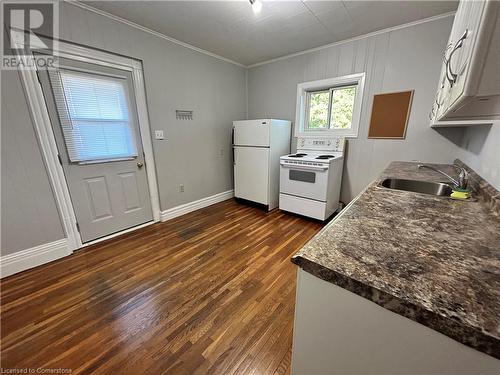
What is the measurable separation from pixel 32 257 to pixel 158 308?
1.53 meters

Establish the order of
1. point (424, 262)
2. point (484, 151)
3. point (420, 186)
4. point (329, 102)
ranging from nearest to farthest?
point (424, 262) → point (484, 151) → point (420, 186) → point (329, 102)

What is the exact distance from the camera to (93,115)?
2217mm

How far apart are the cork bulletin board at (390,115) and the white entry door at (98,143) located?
3.15 metres

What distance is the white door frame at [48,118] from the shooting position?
6.05 feet

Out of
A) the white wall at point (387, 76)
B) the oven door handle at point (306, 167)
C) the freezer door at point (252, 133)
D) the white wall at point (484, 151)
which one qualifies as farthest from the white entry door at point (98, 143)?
the white wall at point (484, 151)

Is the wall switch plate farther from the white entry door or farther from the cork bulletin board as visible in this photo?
the cork bulletin board

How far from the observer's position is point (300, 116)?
3328mm

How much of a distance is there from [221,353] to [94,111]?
2.64 metres

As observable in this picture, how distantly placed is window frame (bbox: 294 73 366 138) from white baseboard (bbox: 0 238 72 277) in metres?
3.49

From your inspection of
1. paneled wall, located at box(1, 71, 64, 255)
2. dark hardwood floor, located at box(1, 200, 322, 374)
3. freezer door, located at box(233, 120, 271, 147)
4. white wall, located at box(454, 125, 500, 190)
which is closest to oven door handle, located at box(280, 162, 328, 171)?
freezer door, located at box(233, 120, 271, 147)

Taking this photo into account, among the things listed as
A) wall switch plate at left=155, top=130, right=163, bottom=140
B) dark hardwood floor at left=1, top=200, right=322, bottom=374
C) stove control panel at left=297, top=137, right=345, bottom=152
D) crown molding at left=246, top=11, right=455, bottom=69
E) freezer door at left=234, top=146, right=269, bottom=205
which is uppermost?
crown molding at left=246, top=11, right=455, bottom=69

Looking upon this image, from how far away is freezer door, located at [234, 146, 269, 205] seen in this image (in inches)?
127

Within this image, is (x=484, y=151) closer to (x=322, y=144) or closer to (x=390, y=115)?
(x=390, y=115)

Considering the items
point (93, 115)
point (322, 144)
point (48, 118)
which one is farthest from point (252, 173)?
point (48, 118)
